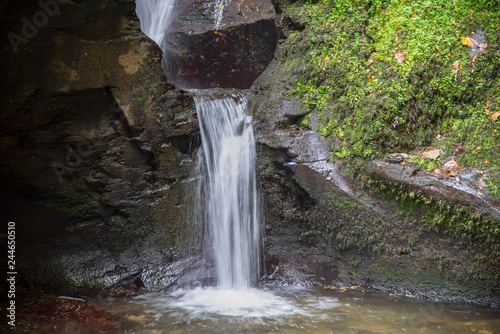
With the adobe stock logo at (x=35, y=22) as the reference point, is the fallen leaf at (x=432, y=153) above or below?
below

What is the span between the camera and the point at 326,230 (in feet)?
17.2

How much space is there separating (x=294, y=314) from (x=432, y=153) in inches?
109

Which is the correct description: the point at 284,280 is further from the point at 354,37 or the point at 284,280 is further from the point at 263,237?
the point at 354,37

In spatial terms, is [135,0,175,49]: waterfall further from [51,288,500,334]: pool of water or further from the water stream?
[51,288,500,334]: pool of water

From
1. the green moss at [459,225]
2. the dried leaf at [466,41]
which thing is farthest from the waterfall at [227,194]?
the dried leaf at [466,41]

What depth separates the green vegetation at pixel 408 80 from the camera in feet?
15.1

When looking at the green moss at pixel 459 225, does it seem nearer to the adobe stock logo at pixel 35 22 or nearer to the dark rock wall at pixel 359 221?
the dark rock wall at pixel 359 221

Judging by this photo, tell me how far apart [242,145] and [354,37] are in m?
2.53

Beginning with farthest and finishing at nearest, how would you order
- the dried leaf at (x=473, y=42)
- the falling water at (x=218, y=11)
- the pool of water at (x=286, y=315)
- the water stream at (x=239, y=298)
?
the falling water at (x=218, y=11) → the dried leaf at (x=473, y=42) → the water stream at (x=239, y=298) → the pool of water at (x=286, y=315)

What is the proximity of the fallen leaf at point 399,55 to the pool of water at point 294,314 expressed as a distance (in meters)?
3.40

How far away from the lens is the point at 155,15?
8.41 metres

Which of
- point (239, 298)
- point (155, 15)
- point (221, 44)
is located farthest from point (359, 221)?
point (155, 15)

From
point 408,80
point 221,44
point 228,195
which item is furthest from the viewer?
point 221,44

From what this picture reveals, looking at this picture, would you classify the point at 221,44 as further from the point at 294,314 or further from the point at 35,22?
the point at 294,314
